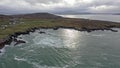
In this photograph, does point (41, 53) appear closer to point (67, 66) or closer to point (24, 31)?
point (67, 66)

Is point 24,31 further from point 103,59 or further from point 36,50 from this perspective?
point 103,59

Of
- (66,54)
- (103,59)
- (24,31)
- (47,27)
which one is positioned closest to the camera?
(103,59)

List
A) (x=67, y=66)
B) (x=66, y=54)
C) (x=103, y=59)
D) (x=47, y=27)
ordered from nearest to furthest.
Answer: (x=67, y=66) < (x=103, y=59) < (x=66, y=54) < (x=47, y=27)

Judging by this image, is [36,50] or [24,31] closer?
[36,50]

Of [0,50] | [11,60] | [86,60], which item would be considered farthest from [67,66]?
[0,50]

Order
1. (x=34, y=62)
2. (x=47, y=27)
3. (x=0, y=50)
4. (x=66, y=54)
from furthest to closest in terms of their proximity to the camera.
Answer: (x=47, y=27)
(x=0, y=50)
(x=66, y=54)
(x=34, y=62)

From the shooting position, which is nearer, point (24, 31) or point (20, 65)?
point (20, 65)

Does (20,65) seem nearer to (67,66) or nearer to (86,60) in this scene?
(67,66)

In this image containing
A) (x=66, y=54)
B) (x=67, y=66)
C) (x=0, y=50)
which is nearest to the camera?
(x=67, y=66)

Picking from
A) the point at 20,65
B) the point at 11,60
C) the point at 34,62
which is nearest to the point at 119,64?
the point at 34,62
